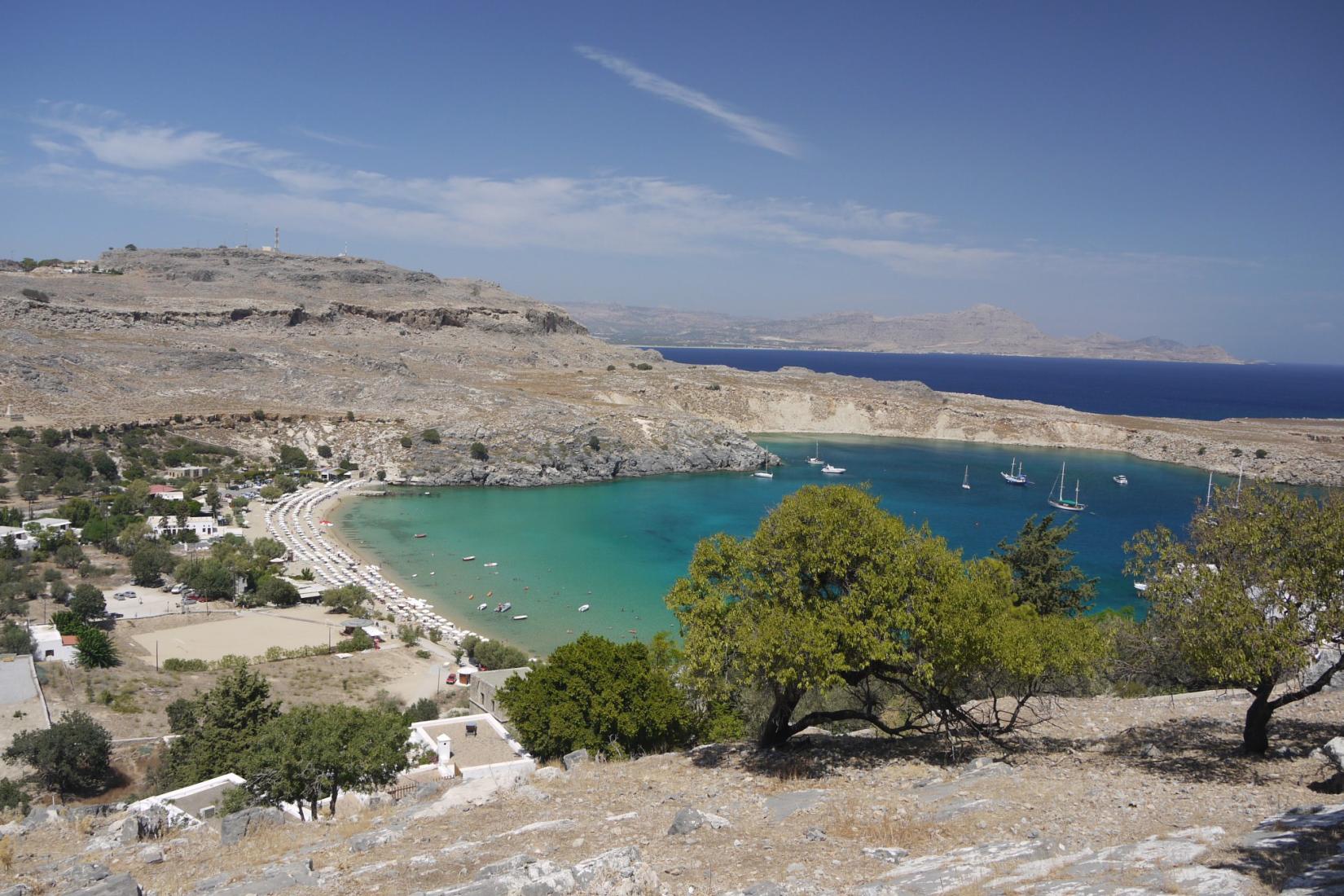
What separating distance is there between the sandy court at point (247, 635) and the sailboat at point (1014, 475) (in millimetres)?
66731

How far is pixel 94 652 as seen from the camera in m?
28.5

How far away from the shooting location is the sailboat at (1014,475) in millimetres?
81875

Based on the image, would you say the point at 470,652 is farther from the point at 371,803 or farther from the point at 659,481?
the point at 659,481

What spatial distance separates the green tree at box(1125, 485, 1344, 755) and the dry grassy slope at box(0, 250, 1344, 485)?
68.1 meters

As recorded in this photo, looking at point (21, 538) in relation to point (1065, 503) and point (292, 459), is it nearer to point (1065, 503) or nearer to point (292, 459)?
point (292, 459)

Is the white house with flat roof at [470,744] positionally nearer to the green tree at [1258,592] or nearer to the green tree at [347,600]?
the green tree at [1258,592]

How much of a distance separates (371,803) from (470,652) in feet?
67.7

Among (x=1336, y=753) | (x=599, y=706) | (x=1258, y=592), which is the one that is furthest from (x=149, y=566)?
(x=1336, y=753)

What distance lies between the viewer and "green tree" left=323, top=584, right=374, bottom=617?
131 feet

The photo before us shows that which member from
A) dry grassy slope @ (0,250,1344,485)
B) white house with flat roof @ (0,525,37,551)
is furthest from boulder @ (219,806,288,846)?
dry grassy slope @ (0,250,1344,485)

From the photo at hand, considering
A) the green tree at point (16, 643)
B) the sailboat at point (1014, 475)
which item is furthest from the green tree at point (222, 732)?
the sailboat at point (1014, 475)

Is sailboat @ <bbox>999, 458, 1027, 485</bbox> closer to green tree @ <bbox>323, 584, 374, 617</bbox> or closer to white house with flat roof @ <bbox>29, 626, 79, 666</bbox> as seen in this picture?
green tree @ <bbox>323, 584, 374, 617</bbox>

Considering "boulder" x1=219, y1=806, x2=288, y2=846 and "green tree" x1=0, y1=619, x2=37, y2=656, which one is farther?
"green tree" x1=0, y1=619, x2=37, y2=656

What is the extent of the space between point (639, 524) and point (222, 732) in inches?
1693
